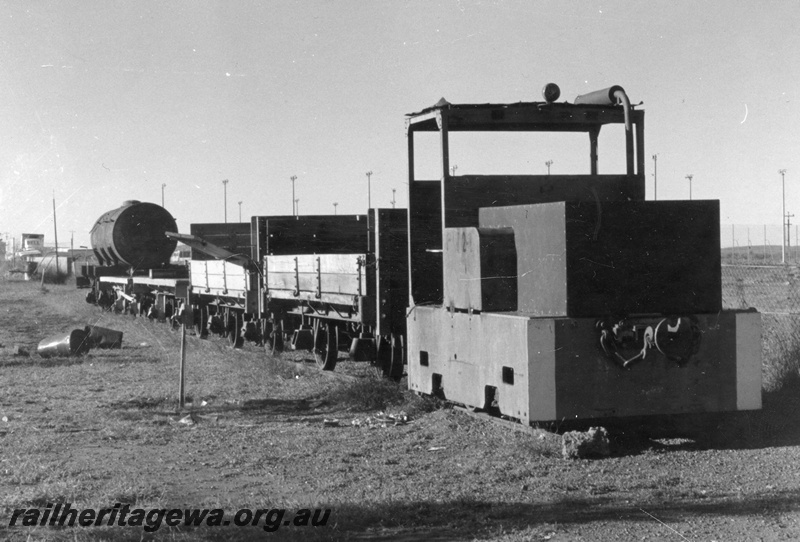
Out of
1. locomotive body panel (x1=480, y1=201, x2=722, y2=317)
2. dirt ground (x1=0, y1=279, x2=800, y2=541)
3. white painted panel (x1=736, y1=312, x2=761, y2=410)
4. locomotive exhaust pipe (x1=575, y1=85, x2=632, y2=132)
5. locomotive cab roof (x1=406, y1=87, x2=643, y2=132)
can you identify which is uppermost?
locomotive exhaust pipe (x1=575, y1=85, x2=632, y2=132)

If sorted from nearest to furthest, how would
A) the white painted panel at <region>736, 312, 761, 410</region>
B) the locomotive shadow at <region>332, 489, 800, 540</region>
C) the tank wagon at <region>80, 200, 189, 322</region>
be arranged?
1. the locomotive shadow at <region>332, 489, 800, 540</region>
2. the white painted panel at <region>736, 312, 761, 410</region>
3. the tank wagon at <region>80, 200, 189, 322</region>

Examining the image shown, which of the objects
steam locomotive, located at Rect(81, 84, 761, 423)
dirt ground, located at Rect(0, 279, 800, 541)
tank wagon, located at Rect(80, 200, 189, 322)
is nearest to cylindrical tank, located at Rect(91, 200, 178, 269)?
tank wagon, located at Rect(80, 200, 189, 322)

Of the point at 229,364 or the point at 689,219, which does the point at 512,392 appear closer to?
the point at 689,219

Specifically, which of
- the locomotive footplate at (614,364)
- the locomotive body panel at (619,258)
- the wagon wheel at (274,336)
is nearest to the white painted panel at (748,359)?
the locomotive footplate at (614,364)

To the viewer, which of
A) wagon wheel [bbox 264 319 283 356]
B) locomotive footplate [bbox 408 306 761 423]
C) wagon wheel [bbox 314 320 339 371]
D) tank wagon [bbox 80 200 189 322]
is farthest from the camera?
tank wagon [bbox 80 200 189 322]

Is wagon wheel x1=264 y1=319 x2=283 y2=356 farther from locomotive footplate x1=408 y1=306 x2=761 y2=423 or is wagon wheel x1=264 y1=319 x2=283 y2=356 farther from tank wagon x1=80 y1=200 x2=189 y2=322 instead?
tank wagon x1=80 y1=200 x2=189 y2=322

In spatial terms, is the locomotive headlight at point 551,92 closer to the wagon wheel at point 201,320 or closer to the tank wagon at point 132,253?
the wagon wheel at point 201,320

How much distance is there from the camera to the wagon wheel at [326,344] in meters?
12.5

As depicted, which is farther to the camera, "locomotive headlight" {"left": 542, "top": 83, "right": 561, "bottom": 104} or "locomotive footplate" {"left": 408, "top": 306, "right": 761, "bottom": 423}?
"locomotive headlight" {"left": 542, "top": 83, "right": 561, "bottom": 104}

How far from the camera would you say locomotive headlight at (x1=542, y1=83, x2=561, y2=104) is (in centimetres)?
840

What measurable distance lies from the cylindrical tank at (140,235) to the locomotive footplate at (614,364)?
851 inches

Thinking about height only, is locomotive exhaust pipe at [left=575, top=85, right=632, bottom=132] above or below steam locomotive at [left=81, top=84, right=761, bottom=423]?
above

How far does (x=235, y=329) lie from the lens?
1720cm

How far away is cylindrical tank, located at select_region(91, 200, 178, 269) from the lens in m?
27.6
